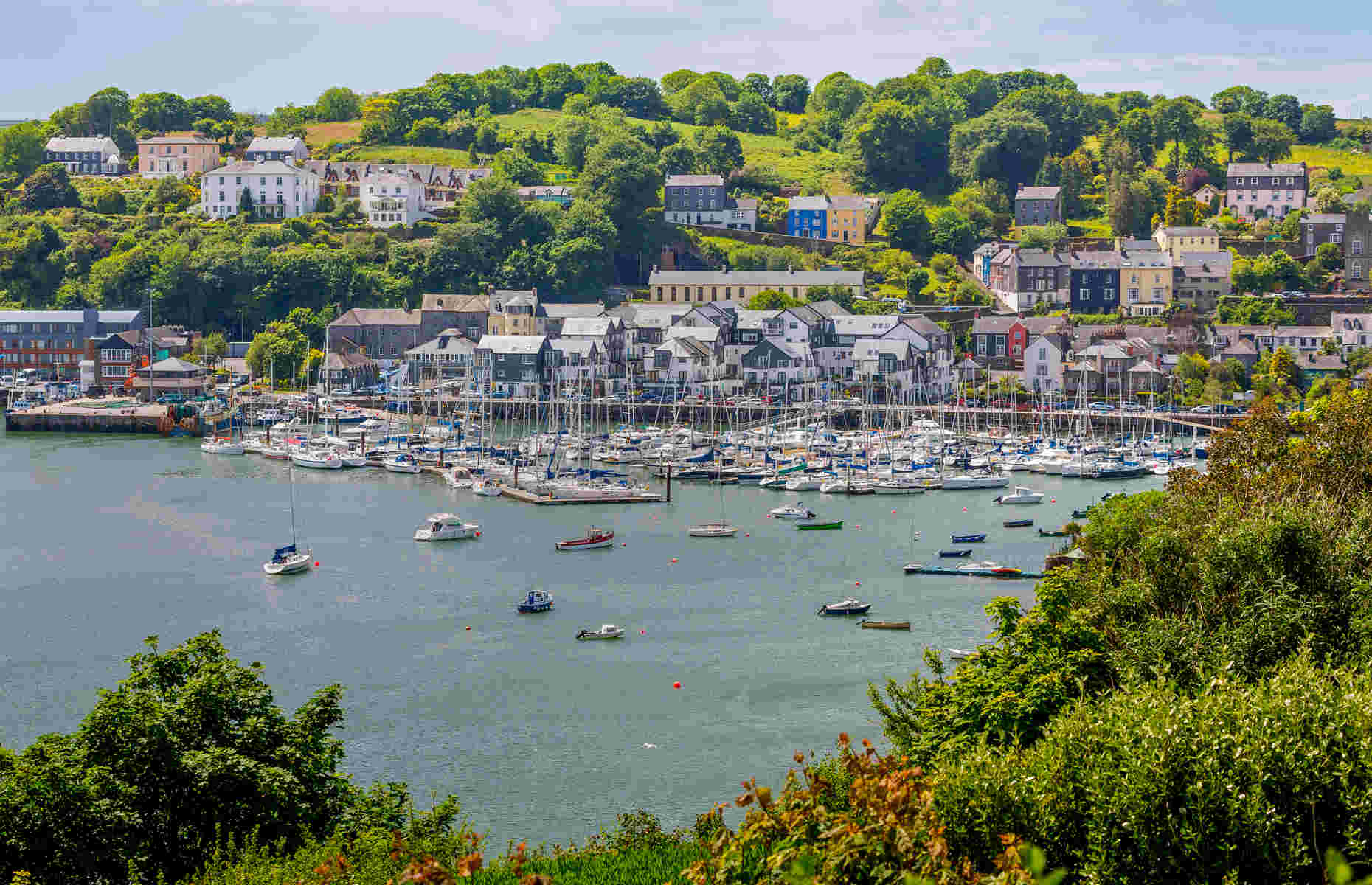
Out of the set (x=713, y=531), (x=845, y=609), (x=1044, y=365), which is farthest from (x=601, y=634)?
(x=1044, y=365)

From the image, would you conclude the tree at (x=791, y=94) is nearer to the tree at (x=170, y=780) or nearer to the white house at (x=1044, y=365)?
the white house at (x=1044, y=365)

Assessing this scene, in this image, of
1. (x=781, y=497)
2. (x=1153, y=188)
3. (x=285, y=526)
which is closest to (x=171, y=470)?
(x=285, y=526)

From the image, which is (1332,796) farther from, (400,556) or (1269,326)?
(1269,326)

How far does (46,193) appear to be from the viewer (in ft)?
234

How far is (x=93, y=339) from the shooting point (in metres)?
56.2

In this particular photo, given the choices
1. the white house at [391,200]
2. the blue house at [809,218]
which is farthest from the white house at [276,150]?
the blue house at [809,218]

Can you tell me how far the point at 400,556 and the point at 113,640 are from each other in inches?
279

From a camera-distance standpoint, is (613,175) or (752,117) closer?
(613,175)

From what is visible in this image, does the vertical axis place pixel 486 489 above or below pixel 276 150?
below

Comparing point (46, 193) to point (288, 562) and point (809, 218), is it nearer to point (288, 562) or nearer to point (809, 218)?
point (809, 218)

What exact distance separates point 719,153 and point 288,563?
50000 millimetres

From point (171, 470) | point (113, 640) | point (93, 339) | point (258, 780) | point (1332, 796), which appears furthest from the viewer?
point (93, 339)

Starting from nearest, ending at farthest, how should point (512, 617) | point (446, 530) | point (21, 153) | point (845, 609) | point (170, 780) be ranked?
point (170, 780) → point (845, 609) → point (512, 617) → point (446, 530) → point (21, 153)

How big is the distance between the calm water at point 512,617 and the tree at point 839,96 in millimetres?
54223
